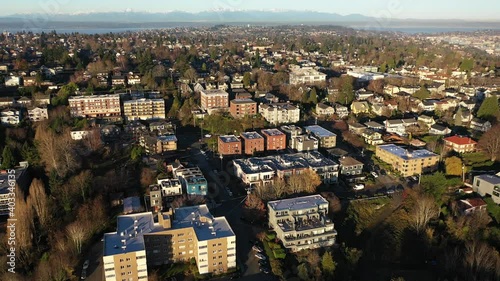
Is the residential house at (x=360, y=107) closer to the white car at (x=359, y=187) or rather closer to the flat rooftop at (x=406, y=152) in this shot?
the flat rooftop at (x=406, y=152)

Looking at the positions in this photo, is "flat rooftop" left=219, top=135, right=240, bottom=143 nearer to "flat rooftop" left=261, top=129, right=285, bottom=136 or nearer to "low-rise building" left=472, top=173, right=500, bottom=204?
"flat rooftop" left=261, top=129, right=285, bottom=136

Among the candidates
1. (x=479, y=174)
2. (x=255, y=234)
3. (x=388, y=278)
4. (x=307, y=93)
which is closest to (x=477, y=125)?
(x=479, y=174)

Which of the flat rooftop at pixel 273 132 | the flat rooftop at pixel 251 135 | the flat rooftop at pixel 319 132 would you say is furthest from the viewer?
the flat rooftop at pixel 319 132

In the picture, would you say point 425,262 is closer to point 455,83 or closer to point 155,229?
point 155,229

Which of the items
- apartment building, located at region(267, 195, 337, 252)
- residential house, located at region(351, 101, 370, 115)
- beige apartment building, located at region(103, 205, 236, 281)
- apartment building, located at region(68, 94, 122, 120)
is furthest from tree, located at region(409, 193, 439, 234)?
apartment building, located at region(68, 94, 122, 120)

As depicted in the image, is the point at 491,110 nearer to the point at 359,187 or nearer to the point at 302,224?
the point at 359,187

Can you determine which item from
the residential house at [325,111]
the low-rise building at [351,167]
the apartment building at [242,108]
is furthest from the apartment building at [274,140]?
the residential house at [325,111]
